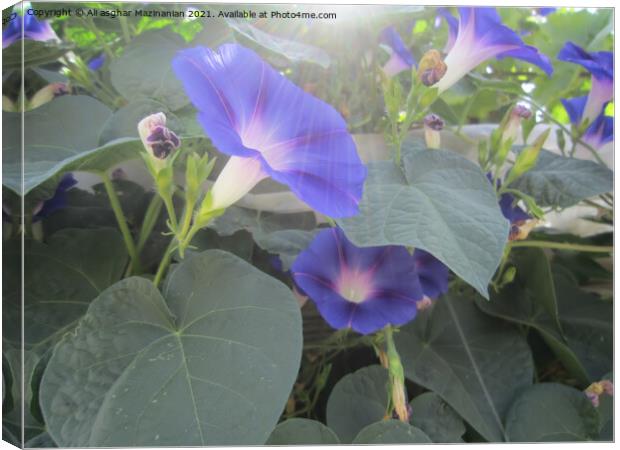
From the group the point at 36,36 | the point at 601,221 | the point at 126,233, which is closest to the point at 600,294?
the point at 601,221

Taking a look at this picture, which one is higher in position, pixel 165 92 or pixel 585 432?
pixel 165 92

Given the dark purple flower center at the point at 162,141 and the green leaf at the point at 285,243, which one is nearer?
the dark purple flower center at the point at 162,141

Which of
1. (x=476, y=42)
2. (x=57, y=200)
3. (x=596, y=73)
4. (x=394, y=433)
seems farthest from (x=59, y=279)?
(x=596, y=73)

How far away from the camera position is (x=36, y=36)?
515 mm

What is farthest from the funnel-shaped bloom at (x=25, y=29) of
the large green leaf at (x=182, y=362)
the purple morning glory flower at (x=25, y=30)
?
the large green leaf at (x=182, y=362)

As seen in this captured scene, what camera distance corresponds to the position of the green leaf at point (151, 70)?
479mm

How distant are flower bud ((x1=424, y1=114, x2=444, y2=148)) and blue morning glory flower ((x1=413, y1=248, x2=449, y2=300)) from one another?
11cm

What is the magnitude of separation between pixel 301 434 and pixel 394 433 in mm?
68

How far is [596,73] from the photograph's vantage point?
585mm

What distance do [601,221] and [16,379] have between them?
567mm

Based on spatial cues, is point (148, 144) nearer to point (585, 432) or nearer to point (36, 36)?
Answer: point (36, 36)

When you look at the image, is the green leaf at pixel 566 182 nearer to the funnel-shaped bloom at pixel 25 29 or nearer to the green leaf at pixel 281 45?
the green leaf at pixel 281 45

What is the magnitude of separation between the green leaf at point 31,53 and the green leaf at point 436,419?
1.38 feet

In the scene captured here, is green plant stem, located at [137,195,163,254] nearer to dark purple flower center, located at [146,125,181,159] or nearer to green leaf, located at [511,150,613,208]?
dark purple flower center, located at [146,125,181,159]
